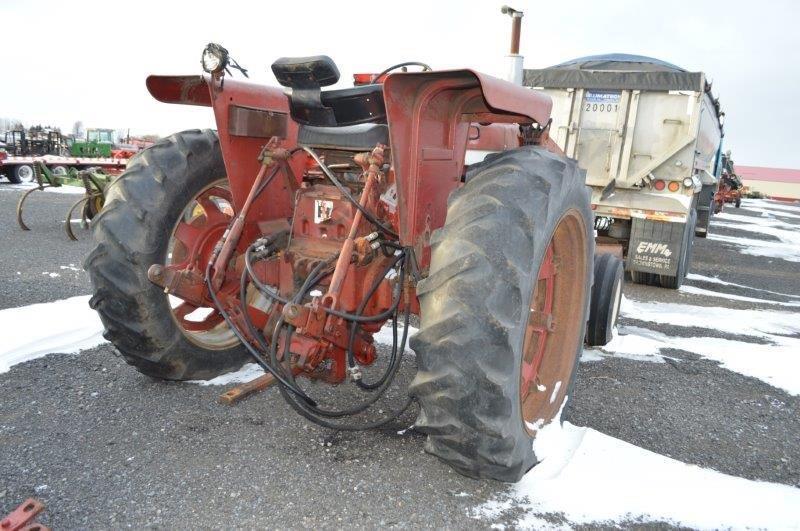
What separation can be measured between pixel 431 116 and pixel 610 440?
190cm

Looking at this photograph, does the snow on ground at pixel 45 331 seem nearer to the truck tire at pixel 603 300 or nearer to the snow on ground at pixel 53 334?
the snow on ground at pixel 53 334

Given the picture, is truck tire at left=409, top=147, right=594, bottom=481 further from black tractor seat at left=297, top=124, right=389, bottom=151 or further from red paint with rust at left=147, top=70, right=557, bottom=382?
black tractor seat at left=297, top=124, right=389, bottom=151

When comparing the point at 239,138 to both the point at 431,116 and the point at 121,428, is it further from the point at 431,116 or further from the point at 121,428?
the point at 121,428

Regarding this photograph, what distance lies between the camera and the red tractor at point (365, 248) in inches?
87.4

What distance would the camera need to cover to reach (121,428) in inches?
120

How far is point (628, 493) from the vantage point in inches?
106

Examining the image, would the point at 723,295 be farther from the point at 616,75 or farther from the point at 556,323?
the point at 556,323

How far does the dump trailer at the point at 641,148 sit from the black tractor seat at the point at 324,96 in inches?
204

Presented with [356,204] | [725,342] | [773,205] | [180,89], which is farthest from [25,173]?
[773,205]

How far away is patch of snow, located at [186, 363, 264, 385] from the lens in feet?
11.9

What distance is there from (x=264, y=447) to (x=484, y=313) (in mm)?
1406

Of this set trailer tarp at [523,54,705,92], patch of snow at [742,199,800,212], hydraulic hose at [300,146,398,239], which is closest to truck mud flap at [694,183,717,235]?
trailer tarp at [523,54,705,92]

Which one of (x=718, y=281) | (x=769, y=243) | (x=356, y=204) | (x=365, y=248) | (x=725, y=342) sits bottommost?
(x=769, y=243)

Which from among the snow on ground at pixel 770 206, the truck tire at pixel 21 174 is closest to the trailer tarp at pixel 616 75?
the truck tire at pixel 21 174
